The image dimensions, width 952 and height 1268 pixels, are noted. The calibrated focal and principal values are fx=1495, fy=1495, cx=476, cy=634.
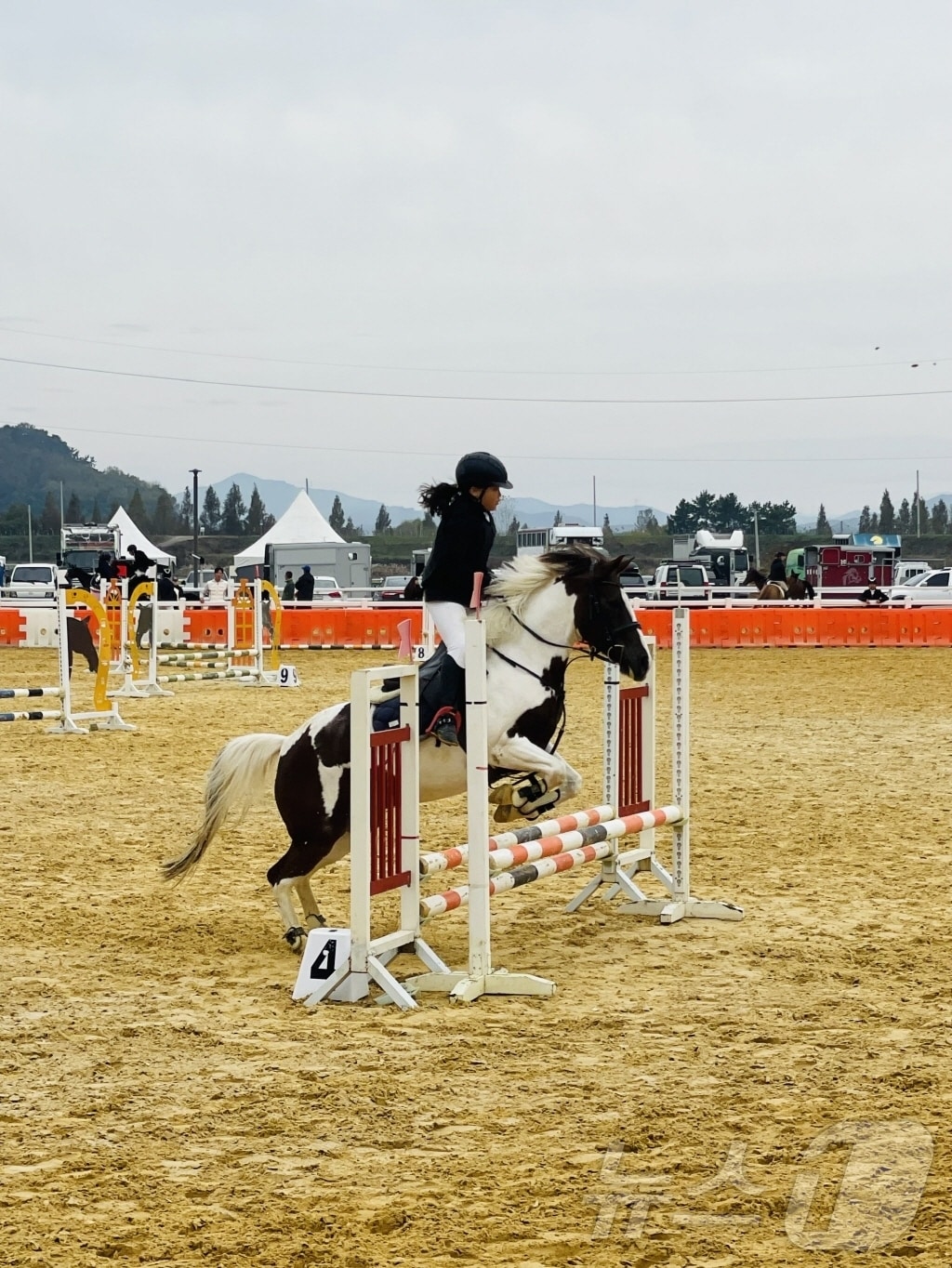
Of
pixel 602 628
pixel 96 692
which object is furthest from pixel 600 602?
pixel 96 692

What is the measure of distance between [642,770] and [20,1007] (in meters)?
3.48

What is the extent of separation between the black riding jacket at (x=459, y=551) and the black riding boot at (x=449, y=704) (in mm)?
365

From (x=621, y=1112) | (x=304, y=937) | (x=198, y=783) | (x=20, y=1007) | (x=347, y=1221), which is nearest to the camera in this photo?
(x=347, y=1221)

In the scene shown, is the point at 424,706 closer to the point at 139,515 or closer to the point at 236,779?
the point at 236,779

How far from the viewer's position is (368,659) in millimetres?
27266

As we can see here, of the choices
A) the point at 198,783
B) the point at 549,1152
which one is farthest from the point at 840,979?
the point at 198,783

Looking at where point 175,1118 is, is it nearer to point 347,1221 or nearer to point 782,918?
point 347,1221

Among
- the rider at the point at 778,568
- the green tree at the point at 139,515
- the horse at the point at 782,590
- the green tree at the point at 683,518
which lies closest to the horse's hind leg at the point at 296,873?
the horse at the point at 782,590

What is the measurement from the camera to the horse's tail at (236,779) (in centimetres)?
707

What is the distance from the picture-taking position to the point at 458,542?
275 inches

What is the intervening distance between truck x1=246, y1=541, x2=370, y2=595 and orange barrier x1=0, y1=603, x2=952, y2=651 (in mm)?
20276

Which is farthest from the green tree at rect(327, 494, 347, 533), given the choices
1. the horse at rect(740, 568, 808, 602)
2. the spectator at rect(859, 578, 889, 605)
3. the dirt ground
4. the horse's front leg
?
the horse's front leg

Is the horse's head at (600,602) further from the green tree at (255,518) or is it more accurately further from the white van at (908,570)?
the green tree at (255,518)

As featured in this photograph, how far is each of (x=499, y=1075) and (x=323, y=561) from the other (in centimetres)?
4818
